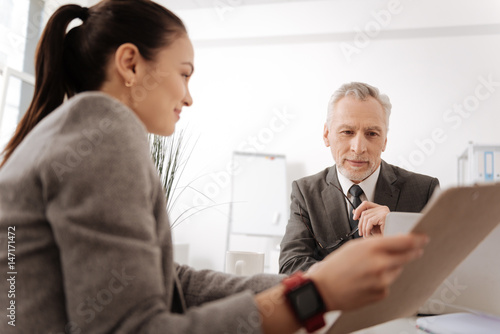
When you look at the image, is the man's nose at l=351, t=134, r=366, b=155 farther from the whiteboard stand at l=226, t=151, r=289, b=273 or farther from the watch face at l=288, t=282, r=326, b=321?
the whiteboard stand at l=226, t=151, r=289, b=273

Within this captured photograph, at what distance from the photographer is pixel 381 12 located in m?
4.46

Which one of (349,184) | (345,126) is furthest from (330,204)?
(345,126)

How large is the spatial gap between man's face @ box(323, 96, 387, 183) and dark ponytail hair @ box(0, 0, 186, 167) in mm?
1202

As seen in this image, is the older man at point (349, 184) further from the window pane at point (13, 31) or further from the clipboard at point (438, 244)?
the window pane at point (13, 31)

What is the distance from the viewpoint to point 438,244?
0.62 metres

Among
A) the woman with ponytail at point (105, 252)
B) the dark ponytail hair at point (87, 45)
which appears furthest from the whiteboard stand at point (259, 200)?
the woman with ponytail at point (105, 252)

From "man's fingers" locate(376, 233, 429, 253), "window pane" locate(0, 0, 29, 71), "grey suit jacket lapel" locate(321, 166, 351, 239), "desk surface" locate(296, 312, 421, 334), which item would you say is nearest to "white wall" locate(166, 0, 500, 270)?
"window pane" locate(0, 0, 29, 71)

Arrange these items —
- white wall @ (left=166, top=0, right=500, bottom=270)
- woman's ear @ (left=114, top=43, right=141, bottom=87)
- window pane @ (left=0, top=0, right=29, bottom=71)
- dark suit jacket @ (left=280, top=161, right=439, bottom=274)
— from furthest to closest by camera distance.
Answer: white wall @ (left=166, top=0, right=500, bottom=270) < window pane @ (left=0, top=0, right=29, bottom=71) < dark suit jacket @ (left=280, top=161, right=439, bottom=274) < woman's ear @ (left=114, top=43, right=141, bottom=87)

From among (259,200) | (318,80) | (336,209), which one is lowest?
(259,200)

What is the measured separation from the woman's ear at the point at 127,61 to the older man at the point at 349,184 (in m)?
1.11

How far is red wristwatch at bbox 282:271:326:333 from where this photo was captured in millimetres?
541

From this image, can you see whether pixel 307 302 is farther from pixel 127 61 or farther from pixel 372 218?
pixel 372 218

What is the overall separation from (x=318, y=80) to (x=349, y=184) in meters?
3.07

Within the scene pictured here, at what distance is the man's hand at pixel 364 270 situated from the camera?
20.2 inches
